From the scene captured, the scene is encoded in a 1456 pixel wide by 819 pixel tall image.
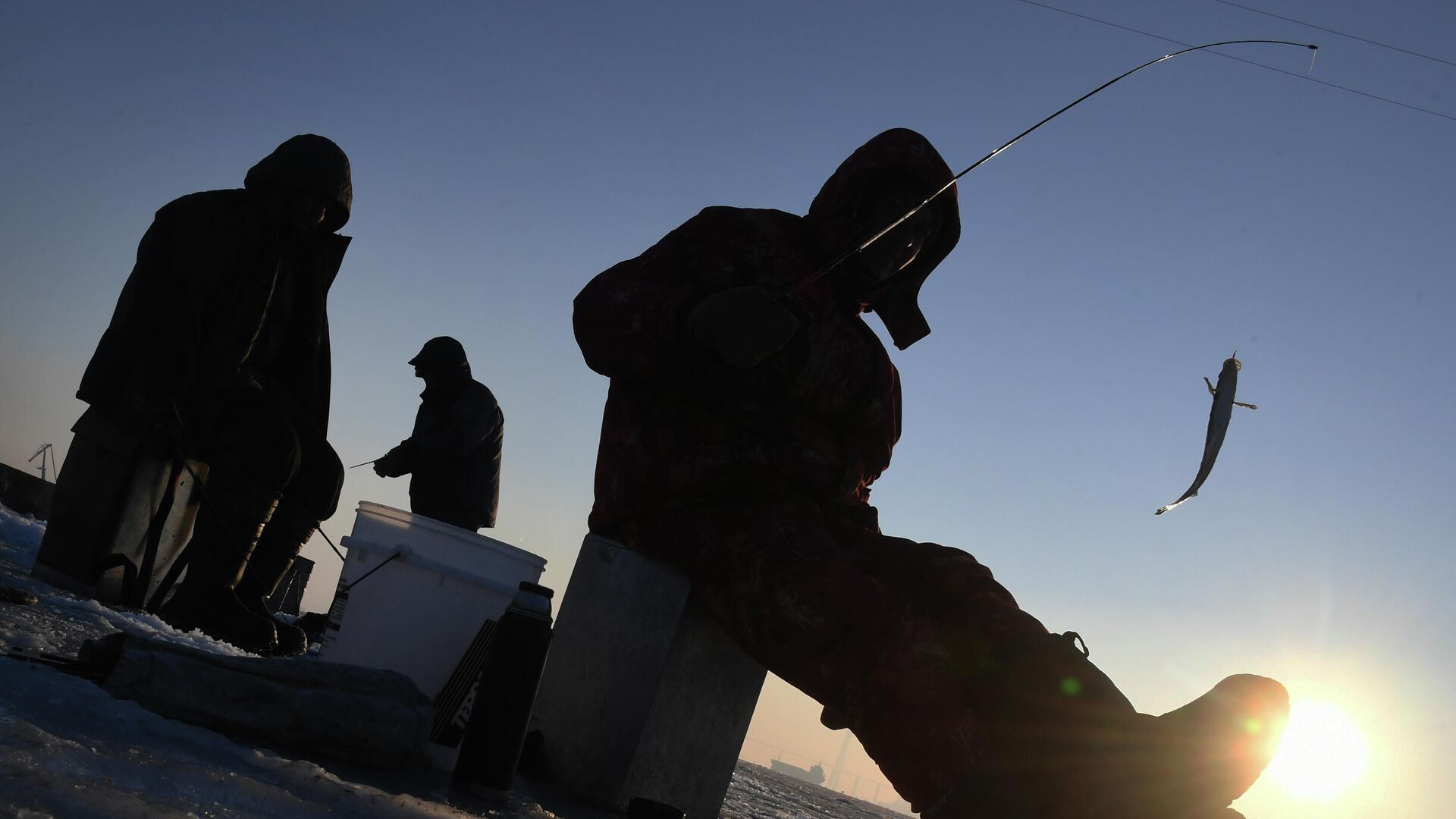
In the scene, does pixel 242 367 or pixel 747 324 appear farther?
pixel 242 367

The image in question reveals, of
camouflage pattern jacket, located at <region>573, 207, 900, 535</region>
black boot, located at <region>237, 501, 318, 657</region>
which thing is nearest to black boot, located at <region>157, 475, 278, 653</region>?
black boot, located at <region>237, 501, 318, 657</region>

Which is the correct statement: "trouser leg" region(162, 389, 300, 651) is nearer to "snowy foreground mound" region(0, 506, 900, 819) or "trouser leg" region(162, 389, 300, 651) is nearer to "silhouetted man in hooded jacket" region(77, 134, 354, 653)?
"silhouetted man in hooded jacket" region(77, 134, 354, 653)

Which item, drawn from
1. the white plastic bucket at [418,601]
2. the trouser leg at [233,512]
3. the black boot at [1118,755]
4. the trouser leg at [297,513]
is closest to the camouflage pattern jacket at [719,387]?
the white plastic bucket at [418,601]

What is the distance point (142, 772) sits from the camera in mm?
1387

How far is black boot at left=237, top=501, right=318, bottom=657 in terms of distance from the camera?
13.5 ft

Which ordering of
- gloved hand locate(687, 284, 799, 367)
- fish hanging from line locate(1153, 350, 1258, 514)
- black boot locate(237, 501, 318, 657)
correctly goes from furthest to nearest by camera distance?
fish hanging from line locate(1153, 350, 1258, 514) < black boot locate(237, 501, 318, 657) < gloved hand locate(687, 284, 799, 367)

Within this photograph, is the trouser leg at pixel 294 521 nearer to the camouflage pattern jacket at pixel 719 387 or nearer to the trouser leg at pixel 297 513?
the trouser leg at pixel 297 513

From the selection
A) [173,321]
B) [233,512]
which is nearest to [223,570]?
[233,512]

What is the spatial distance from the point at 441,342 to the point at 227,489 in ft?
10.2

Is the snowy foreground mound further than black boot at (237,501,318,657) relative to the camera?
No

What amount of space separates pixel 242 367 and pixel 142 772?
283 cm

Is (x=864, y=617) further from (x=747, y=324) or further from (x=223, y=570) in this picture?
(x=223, y=570)

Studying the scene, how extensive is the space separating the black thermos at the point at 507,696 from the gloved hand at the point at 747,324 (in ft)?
2.41

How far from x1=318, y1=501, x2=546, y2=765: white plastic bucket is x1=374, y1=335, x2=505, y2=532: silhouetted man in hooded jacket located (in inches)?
149
